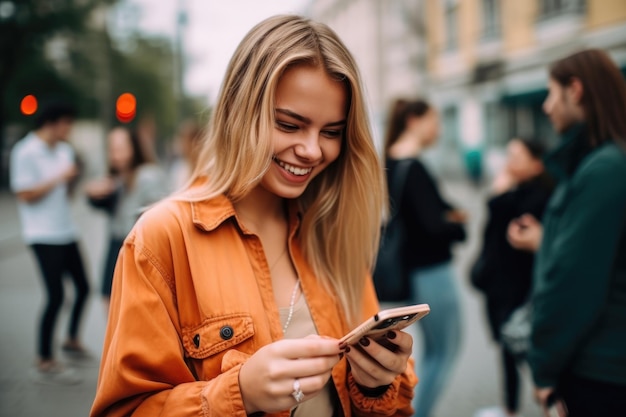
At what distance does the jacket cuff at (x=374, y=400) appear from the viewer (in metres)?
1.58

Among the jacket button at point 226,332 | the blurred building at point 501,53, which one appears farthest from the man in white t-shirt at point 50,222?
the blurred building at point 501,53

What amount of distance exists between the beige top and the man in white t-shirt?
12.1 feet

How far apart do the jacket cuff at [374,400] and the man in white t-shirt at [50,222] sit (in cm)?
374

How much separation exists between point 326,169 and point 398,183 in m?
1.80

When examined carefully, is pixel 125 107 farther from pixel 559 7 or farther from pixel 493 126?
pixel 493 126

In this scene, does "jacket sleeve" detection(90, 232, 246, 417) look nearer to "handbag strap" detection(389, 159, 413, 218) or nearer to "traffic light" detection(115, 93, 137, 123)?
"handbag strap" detection(389, 159, 413, 218)

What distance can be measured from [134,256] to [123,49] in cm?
3225

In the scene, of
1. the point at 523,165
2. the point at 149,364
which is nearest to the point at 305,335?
the point at 149,364

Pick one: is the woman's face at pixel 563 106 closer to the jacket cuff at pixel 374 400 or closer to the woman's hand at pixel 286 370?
the jacket cuff at pixel 374 400

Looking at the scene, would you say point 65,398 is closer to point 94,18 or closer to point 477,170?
point 477,170

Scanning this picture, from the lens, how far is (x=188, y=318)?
4.64 ft

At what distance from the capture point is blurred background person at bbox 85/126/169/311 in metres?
4.87

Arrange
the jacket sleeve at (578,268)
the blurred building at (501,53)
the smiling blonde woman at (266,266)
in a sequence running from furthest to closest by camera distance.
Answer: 1. the blurred building at (501,53)
2. the jacket sleeve at (578,268)
3. the smiling blonde woman at (266,266)

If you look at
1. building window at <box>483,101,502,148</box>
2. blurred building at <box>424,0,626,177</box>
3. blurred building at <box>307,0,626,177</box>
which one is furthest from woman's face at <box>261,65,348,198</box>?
building window at <box>483,101,502,148</box>
